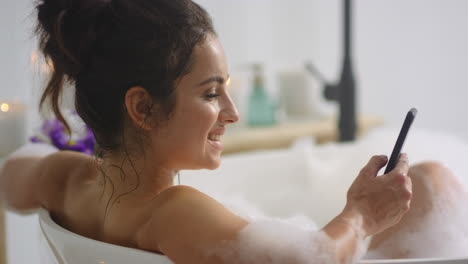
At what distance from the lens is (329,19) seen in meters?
2.52

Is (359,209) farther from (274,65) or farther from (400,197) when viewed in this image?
(274,65)

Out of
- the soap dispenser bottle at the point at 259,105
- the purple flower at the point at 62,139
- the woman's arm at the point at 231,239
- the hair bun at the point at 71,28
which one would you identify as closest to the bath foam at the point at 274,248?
the woman's arm at the point at 231,239

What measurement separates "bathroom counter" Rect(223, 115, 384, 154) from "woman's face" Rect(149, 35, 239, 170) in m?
1.17

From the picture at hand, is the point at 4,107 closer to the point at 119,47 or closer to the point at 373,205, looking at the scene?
the point at 119,47

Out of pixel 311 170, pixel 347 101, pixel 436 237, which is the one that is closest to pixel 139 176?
pixel 436 237

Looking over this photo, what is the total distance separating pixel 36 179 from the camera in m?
1.12

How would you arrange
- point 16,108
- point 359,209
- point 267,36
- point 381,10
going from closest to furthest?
point 359,209 → point 16,108 → point 267,36 → point 381,10

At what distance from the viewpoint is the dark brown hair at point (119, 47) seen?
0.83 m

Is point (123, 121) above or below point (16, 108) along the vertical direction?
above

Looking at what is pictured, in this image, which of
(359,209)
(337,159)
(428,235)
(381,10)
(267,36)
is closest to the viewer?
(359,209)

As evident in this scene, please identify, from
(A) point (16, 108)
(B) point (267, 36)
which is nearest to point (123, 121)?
(A) point (16, 108)

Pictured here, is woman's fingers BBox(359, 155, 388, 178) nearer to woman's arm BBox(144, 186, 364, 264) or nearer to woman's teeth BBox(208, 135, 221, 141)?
woman's arm BBox(144, 186, 364, 264)

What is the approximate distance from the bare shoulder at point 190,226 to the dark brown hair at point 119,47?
129 millimetres

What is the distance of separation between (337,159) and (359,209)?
1.12 m
